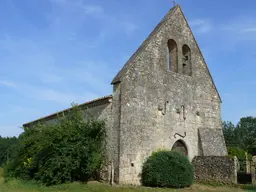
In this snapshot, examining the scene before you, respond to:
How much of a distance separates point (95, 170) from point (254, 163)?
9.39 m

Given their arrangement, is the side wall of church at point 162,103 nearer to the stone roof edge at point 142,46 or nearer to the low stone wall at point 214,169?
the stone roof edge at point 142,46

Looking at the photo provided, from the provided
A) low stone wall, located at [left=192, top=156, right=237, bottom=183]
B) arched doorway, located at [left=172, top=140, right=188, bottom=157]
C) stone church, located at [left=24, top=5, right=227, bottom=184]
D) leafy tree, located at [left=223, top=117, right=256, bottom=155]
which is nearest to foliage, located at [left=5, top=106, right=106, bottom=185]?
stone church, located at [left=24, top=5, right=227, bottom=184]

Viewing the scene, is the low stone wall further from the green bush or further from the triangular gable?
the triangular gable

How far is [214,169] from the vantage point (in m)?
16.6

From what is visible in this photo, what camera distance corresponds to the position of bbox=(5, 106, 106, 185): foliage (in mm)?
14016

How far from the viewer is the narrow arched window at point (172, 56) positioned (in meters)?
18.4

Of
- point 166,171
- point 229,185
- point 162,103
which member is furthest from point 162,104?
point 229,185

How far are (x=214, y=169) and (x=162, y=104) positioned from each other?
4.69 m

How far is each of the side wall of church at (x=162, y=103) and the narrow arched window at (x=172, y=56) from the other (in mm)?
223

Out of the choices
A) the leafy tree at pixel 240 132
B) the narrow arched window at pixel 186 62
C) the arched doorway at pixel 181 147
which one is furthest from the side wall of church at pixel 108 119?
the leafy tree at pixel 240 132

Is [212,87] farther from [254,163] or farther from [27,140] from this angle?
[27,140]

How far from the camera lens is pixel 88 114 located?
53.7 feet

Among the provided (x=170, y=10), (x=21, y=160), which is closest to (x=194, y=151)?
(x=170, y=10)

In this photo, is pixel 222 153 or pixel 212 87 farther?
pixel 212 87
